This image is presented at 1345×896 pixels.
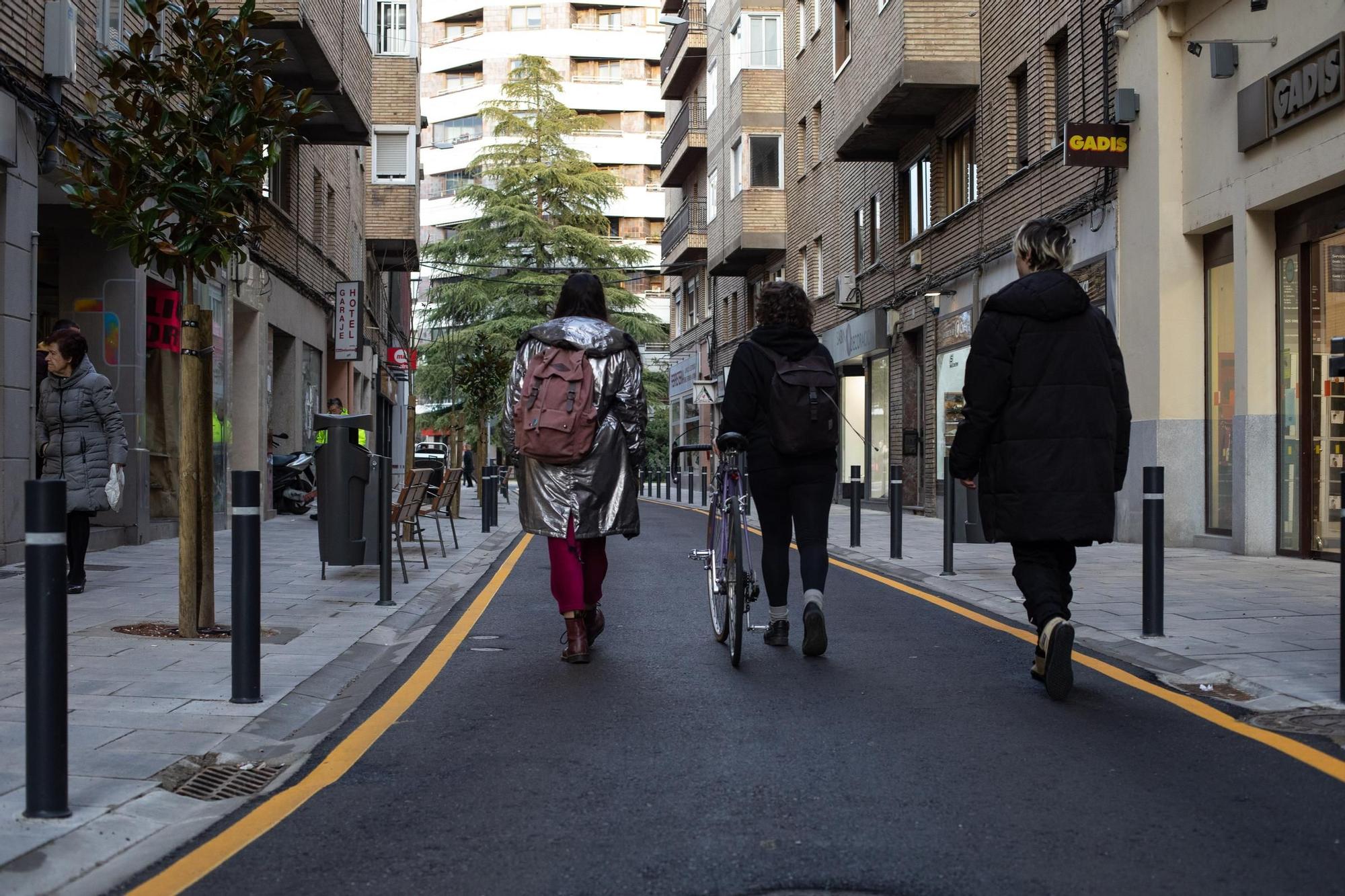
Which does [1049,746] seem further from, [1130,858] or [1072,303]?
[1072,303]

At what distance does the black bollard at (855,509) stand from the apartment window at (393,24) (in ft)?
87.9

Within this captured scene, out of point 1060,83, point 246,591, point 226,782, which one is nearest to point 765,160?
point 1060,83

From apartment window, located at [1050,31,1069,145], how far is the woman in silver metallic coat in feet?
40.8

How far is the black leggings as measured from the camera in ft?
23.4

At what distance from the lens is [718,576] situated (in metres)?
7.32

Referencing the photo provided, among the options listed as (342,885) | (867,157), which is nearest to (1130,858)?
(342,885)

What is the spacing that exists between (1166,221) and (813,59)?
18.5 meters

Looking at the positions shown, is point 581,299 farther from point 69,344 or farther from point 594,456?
point 69,344

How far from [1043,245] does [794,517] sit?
6.35 feet

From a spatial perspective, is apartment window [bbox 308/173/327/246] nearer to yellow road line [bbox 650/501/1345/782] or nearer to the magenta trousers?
yellow road line [bbox 650/501/1345/782]

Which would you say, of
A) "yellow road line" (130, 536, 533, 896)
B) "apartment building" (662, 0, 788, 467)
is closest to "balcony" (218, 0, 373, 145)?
"yellow road line" (130, 536, 533, 896)

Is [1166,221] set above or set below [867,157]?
below

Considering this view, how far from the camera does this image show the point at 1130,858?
3674 mm

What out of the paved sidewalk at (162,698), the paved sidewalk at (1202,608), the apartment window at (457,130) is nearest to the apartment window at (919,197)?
the paved sidewalk at (1202,608)
